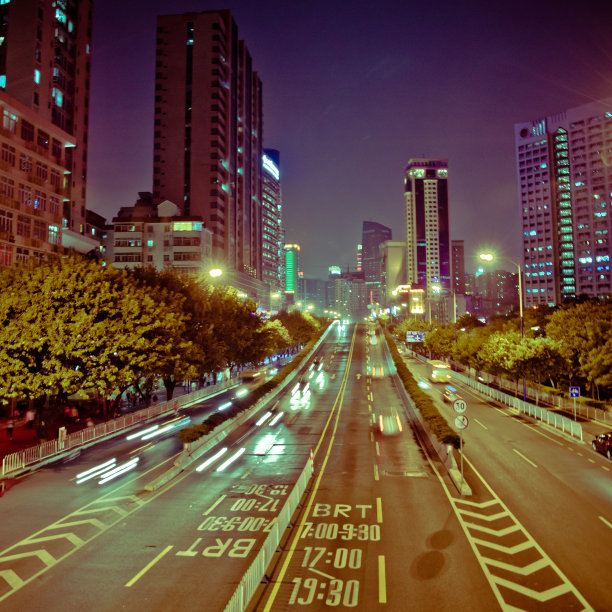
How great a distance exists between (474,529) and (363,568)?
184 inches

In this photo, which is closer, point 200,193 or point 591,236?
point 200,193

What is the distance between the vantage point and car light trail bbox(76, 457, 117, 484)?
69.5 ft

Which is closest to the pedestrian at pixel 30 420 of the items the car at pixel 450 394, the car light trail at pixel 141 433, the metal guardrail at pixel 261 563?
the car light trail at pixel 141 433

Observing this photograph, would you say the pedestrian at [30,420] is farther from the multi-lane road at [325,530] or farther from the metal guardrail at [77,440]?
the multi-lane road at [325,530]

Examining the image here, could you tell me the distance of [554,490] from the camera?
1877cm

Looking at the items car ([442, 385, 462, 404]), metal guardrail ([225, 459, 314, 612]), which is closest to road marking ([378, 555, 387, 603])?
metal guardrail ([225, 459, 314, 612])

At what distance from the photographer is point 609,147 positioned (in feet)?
607

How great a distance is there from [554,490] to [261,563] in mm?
13458

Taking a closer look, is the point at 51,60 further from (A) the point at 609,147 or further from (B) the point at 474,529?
(A) the point at 609,147

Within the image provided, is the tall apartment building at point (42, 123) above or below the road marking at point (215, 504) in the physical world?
above

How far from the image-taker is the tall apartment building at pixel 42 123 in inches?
1705

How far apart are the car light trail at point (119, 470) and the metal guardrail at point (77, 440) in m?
4.20

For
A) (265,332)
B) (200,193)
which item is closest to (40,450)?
(265,332)

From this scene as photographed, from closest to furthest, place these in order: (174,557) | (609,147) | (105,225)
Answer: (174,557) < (105,225) < (609,147)
